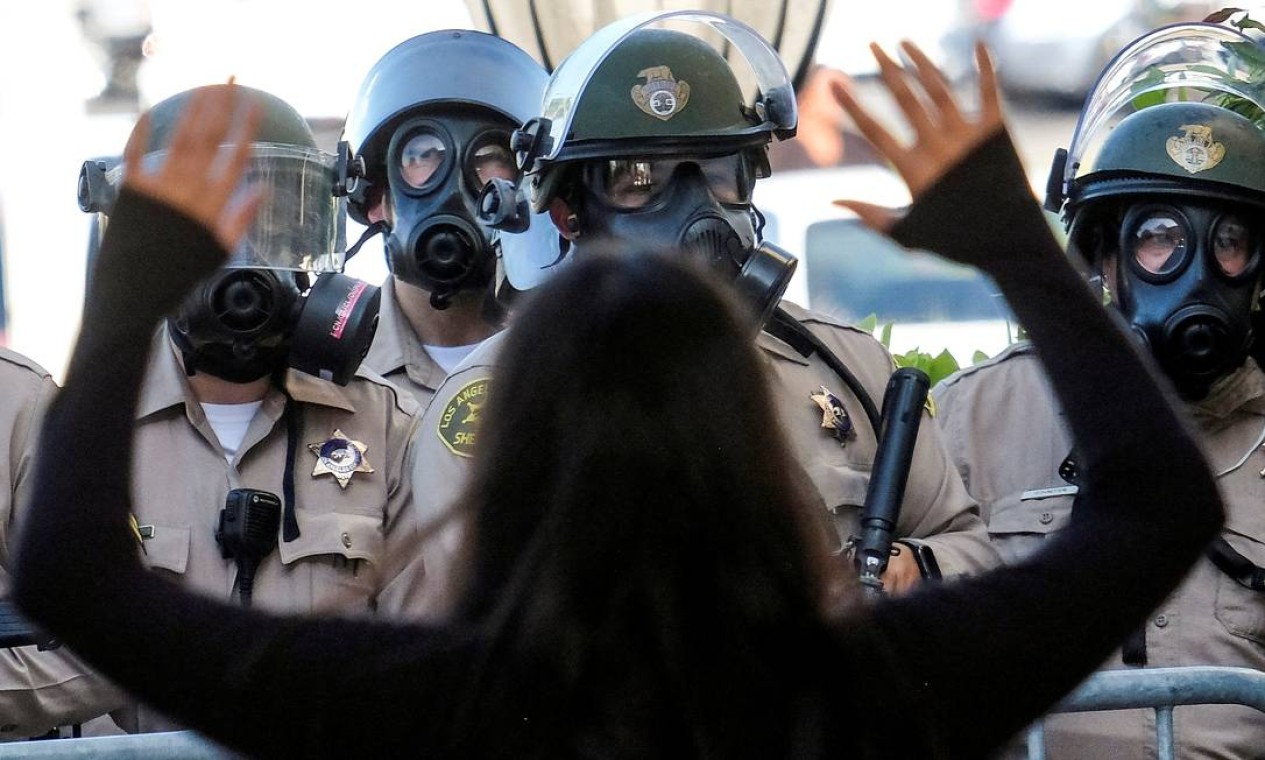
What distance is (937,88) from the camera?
1482 millimetres

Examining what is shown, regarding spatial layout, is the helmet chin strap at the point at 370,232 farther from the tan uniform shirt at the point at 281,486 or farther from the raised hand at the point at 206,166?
the raised hand at the point at 206,166

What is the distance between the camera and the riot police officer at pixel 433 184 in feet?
→ 12.2

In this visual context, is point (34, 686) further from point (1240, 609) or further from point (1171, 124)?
point (1171, 124)

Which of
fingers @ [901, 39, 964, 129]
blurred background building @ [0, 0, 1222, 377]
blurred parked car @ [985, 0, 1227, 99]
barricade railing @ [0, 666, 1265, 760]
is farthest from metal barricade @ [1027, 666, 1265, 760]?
blurred parked car @ [985, 0, 1227, 99]

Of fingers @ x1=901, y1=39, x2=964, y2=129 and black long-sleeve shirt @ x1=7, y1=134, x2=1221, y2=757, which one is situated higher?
fingers @ x1=901, y1=39, x2=964, y2=129

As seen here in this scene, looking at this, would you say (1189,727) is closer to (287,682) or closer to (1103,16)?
(287,682)

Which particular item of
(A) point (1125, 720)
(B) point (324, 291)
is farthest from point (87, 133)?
(A) point (1125, 720)

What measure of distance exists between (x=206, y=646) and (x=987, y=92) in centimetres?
73

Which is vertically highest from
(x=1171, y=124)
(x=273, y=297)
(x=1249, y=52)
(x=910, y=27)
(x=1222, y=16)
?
(x=910, y=27)

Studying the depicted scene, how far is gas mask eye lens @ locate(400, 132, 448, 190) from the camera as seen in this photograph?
149 inches

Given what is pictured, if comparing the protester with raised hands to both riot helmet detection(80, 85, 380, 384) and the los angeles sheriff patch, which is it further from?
riot helmet detection(80, 85, 380, 384)

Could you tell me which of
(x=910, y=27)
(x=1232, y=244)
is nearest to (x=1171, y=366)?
(x=1232, y=244)

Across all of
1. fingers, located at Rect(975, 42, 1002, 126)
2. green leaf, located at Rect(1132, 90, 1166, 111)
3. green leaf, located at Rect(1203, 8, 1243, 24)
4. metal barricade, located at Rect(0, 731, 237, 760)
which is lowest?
metal barricade, located at Rect(0, 731, 237, 760)


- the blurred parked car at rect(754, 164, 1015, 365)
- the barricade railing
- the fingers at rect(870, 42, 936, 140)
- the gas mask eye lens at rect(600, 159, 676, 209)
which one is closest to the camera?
the fingers at rect(870, 42, 936, 140)
